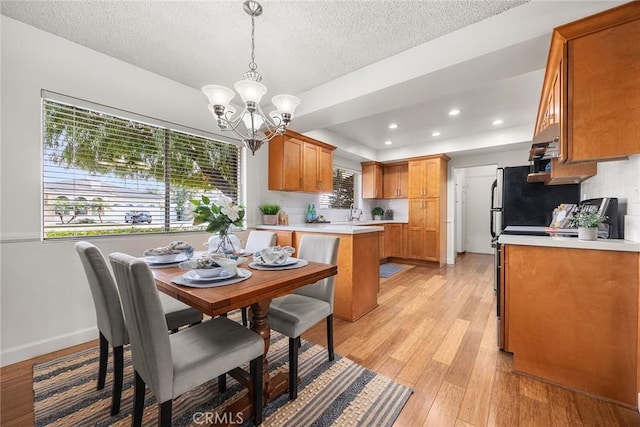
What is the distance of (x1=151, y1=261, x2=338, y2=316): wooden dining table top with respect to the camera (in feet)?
3.48

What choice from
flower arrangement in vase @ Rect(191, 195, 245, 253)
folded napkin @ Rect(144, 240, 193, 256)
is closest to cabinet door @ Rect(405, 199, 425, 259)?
flower arrangement in vase @ Rect(191, 195, 245, 253)

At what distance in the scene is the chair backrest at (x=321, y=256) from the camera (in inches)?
76.4

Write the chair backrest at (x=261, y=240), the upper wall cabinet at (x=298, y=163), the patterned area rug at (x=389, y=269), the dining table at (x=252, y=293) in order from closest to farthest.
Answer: the dining table at (x=252, y=293)
the chair backrest at (x=261, y=240)
the upper wall cabinet at (x=298, y=163)
the patterned area rug at (x=389, y=269)

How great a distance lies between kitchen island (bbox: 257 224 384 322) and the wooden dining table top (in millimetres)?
1045

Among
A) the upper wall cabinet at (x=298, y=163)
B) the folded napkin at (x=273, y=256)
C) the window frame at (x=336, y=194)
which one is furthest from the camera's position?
the window frame at (x=336, y=194)

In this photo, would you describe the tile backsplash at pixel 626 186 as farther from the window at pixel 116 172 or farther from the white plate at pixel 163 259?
the white plate at pixel 163 259

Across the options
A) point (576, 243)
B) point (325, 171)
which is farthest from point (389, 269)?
point (576, 243)

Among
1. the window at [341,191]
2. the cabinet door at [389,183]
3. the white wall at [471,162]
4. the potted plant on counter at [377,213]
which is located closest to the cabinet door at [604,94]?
the white wall at [471,162]

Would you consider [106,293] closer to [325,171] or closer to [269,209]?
[269,209]

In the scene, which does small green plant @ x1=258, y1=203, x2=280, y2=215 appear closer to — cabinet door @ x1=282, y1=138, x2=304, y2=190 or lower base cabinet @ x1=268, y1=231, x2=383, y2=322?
cabinet door @ x1=282, y1=138, x2=304, y2=190

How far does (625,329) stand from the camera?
4.83 feet

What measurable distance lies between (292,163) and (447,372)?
2945mm

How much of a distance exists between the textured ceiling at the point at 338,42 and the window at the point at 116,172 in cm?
63

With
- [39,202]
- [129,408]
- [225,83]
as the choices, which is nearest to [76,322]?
[39,202]
